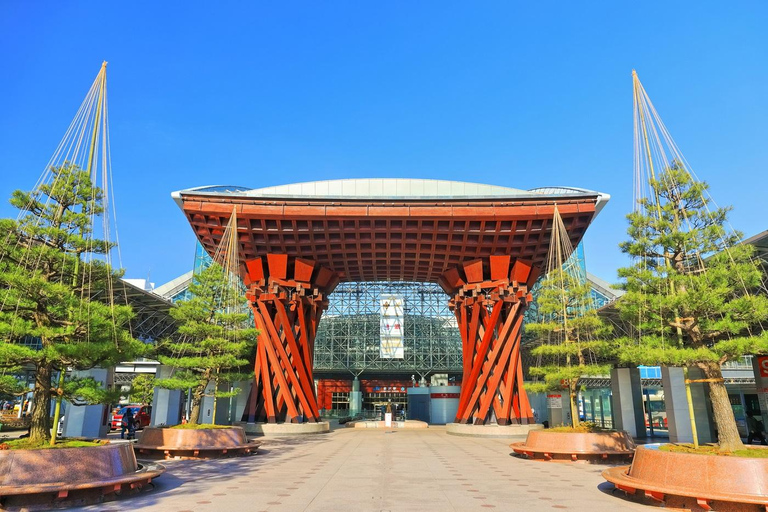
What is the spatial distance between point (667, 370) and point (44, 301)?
82.5 feet

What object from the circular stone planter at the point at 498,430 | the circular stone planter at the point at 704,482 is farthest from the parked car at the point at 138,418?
the circular stone planter at the point at 704,482

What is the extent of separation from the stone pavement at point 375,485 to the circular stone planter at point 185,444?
2.77ft

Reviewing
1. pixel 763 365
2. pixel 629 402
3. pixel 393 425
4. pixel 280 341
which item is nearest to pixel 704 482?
pixel 763 365

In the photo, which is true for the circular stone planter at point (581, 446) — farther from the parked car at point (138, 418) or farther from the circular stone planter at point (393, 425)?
the parked car at point (138, 418)

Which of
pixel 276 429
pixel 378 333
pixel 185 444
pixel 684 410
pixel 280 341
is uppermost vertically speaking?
pixel 378 333

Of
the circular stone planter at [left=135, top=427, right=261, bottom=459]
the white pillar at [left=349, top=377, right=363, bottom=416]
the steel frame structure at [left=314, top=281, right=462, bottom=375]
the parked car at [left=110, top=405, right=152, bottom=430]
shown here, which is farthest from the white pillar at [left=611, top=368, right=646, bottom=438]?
the white pillar at [left=349, top=377, right=363, bottom=416]

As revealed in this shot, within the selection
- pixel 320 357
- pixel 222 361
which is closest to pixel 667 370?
pixel 222 361

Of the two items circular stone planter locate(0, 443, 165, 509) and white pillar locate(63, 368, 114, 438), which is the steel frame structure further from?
circular stone planter locate(0, 443, 165, 509)

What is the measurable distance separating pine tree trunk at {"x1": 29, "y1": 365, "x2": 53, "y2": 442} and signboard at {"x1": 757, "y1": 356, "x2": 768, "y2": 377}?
947 inches

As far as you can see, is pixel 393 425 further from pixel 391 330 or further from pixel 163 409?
pixel 163 409

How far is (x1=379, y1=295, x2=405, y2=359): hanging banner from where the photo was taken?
53656 mm

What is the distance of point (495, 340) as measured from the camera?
28.7 metres

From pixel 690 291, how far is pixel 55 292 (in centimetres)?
1316

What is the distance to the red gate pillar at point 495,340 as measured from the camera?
27672 millimetres
